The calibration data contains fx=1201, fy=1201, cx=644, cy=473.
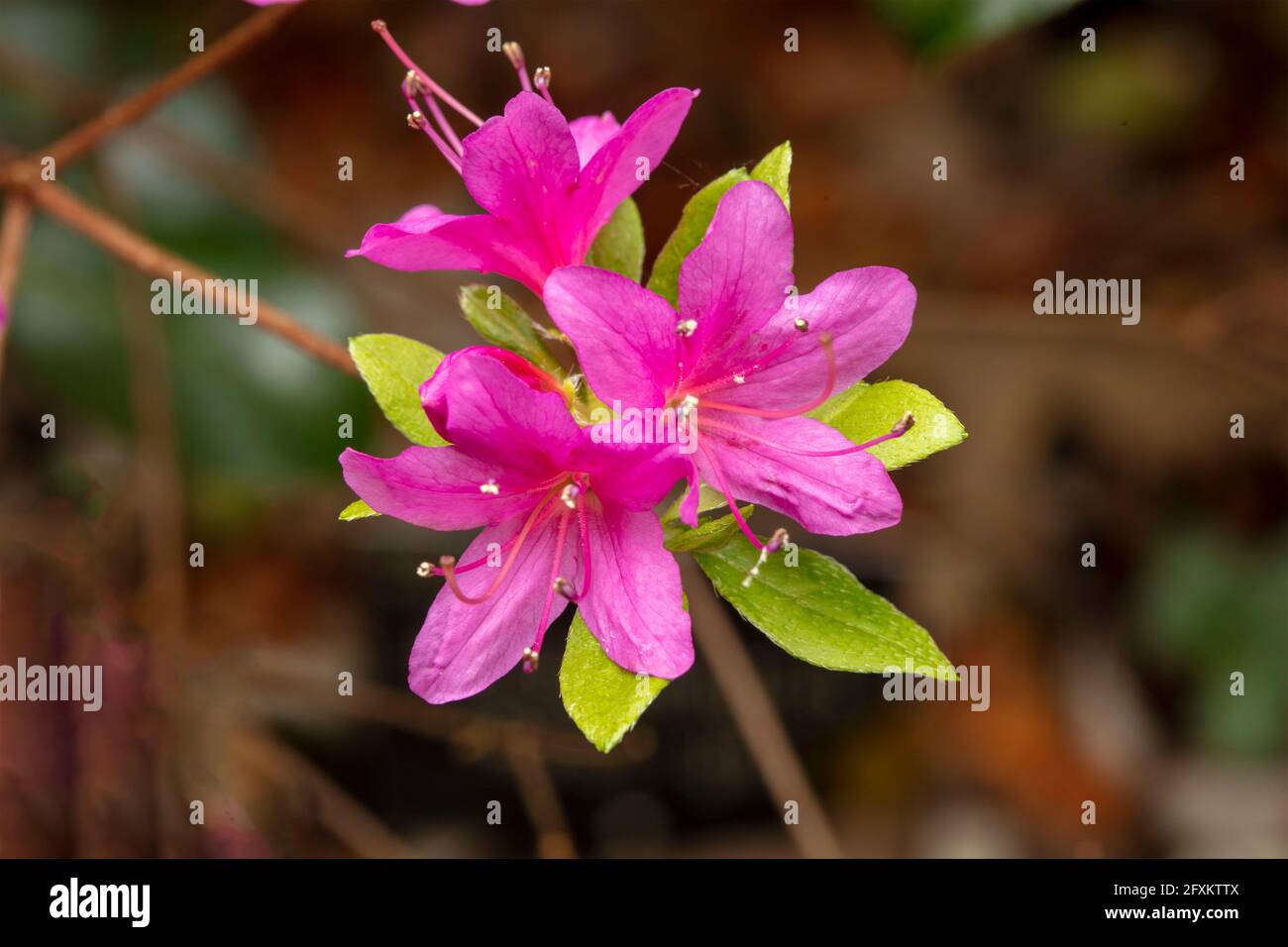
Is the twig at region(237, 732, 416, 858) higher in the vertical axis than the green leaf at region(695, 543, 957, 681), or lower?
lower

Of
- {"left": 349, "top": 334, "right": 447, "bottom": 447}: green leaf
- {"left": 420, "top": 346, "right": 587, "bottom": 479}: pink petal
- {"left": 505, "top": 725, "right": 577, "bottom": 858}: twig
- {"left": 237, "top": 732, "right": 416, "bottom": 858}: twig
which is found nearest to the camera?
{"left": 420, "top": 346, "right": 587, "bottom": 479}: pink petal

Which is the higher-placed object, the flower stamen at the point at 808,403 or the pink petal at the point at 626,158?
the pink petal at the point at 626,158

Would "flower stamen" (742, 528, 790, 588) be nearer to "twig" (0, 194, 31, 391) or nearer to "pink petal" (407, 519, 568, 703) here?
"pink petal" (407, 519, 568, 703)

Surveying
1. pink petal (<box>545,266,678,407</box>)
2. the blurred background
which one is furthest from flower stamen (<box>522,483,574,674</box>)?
the blurred background

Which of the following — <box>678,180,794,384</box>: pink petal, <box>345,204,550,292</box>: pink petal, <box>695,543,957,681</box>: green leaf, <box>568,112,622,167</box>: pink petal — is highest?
<box>568,112,622,167</box>: pink petal

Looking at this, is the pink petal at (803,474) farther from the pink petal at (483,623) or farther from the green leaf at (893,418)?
the pink petal at (483,623)

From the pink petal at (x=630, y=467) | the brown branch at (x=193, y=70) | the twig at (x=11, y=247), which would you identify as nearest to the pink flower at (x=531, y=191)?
the pink petal at (x=630, y=467)
